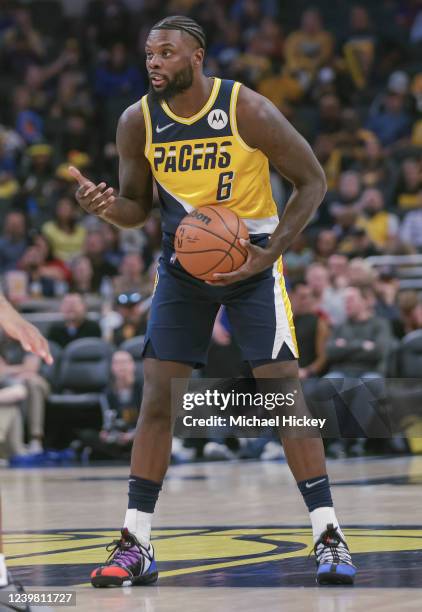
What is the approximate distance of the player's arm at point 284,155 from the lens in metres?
5.03

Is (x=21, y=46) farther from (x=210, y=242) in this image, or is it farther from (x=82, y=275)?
(x=210, y=242)

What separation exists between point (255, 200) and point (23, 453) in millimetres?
7859

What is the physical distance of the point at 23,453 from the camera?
1254 cm

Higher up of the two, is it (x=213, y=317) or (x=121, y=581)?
(x=213, y=317)

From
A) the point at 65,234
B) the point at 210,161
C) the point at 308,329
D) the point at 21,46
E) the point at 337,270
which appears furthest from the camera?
the point at 21,46

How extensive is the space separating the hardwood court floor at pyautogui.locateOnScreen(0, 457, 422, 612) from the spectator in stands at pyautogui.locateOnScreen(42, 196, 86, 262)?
5620 millimetres

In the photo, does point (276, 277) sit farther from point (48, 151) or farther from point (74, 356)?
point (48, 151)

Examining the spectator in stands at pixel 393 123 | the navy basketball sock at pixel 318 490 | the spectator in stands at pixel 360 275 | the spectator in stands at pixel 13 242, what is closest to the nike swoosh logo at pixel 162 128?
the navy basketball sock at pixel 318 490

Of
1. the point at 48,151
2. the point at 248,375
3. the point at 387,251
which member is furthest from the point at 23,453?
the point at 48,151


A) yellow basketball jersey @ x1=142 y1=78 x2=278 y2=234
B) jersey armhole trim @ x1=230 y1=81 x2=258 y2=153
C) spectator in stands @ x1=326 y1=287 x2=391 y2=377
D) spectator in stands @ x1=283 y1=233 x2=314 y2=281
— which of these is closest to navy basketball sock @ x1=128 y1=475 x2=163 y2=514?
yellow basketball jersey @ x1=142 y1=78 x2=278 y2=234

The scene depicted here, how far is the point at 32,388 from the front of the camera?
12.9m

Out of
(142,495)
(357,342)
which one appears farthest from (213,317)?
(357,342)

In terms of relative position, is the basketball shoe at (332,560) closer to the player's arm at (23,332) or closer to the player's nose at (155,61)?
the player's arm at (23,332)

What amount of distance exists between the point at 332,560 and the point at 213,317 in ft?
3.51
